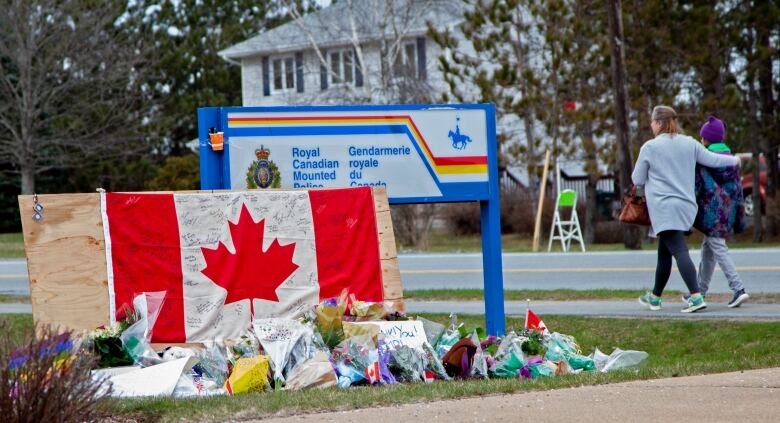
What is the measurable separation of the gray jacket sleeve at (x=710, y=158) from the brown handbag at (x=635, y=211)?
639 millimetres

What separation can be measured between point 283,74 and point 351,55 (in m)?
4.67

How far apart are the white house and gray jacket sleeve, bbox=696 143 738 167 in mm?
19697

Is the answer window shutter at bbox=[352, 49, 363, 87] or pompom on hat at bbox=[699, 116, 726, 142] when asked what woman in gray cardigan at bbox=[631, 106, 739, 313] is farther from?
window shutter at bbox=[352, 49, 363, 87]

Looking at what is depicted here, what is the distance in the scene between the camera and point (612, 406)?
6297 mm

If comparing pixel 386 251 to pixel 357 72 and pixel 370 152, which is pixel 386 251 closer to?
pixel 370 152

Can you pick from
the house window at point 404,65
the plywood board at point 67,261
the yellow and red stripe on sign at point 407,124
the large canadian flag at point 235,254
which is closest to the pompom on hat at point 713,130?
the yellow and red stripe on sign at point 407,124

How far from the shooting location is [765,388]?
6812 mm

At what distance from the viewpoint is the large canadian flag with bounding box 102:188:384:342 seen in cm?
808

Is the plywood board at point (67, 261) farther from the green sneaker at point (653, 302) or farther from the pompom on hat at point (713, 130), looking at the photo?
the pompom on hat at point (713, 130)

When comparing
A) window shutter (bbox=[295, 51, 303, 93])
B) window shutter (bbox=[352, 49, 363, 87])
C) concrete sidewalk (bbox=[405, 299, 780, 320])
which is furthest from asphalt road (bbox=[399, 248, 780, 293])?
window shutter (bbox=[295, 51, 303, 93])

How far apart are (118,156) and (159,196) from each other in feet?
104

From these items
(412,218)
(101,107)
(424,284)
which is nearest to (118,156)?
(101,107)

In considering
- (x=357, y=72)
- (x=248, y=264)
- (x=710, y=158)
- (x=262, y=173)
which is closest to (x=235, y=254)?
(x=248, y=264)

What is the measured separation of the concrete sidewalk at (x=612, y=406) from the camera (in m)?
6.02
